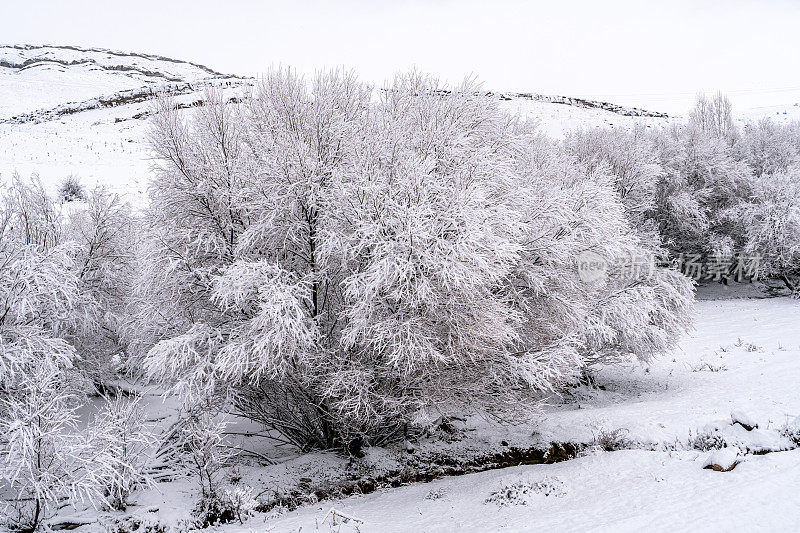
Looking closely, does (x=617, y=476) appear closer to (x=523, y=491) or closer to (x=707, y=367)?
(x=523, y=491)

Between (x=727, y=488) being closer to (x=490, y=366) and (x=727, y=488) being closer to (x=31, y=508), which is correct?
(x=490, y=366)

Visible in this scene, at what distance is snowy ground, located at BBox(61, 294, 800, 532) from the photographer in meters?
5.88

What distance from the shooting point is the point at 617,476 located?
25.7ft

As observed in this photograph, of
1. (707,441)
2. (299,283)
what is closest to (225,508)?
(299,283)

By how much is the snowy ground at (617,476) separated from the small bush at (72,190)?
14.4 m

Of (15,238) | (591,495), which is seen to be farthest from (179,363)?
(591,495)

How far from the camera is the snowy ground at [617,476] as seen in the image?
5875 mm

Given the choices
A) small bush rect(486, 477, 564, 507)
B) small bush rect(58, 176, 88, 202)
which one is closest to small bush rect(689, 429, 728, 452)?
small bush rect(486, 477, 564, 507)

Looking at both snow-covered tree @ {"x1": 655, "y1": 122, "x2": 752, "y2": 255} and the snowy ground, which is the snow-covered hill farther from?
snow-covered tree @ {"x1": 655, "y1": 122, "x2": 752, "y2": 255}

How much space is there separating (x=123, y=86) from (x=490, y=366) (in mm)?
64889

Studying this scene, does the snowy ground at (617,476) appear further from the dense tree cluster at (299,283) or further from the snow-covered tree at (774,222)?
the snow-covered tree at (774,222)

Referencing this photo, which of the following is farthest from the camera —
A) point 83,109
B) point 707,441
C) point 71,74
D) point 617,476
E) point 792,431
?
point 71,74

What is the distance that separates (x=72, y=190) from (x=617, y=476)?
830 inches

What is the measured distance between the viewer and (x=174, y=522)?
25.5 ft
